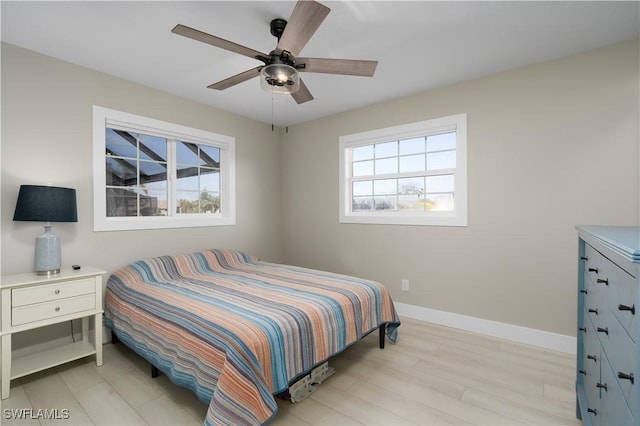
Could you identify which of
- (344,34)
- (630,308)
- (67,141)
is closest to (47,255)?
(67,141)

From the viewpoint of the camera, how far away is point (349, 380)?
7.02ft

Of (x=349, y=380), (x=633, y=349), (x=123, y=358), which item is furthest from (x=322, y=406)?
(x=123, y=358)

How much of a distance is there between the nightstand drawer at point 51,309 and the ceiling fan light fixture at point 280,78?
2.06m

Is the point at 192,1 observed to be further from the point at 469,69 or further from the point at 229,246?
the point at 229,246

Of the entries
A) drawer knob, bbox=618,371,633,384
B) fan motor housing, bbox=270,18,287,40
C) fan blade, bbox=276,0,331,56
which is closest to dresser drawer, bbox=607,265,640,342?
drawer knob, bbox=618,371,633,384

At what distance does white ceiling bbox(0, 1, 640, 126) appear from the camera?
1.90 metres

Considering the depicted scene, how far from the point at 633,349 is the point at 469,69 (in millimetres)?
2586

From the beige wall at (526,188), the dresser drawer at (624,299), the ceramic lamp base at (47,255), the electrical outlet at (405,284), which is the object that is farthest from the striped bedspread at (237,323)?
the dresser drawer at (624,299)

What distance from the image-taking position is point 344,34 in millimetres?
2168

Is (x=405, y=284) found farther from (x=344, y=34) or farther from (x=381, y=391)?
(x=344, y=34)

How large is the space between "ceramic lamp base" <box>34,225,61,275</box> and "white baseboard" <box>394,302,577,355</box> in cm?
318

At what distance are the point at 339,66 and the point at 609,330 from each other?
1.83 metres

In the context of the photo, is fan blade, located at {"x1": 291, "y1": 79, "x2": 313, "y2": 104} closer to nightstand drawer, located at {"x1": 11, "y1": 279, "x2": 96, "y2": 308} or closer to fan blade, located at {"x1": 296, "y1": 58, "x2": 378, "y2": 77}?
fan blade, located at {"x1": 296, "y1": 58, "x2": 378, "y2": 77}

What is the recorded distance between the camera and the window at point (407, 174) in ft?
10.1
